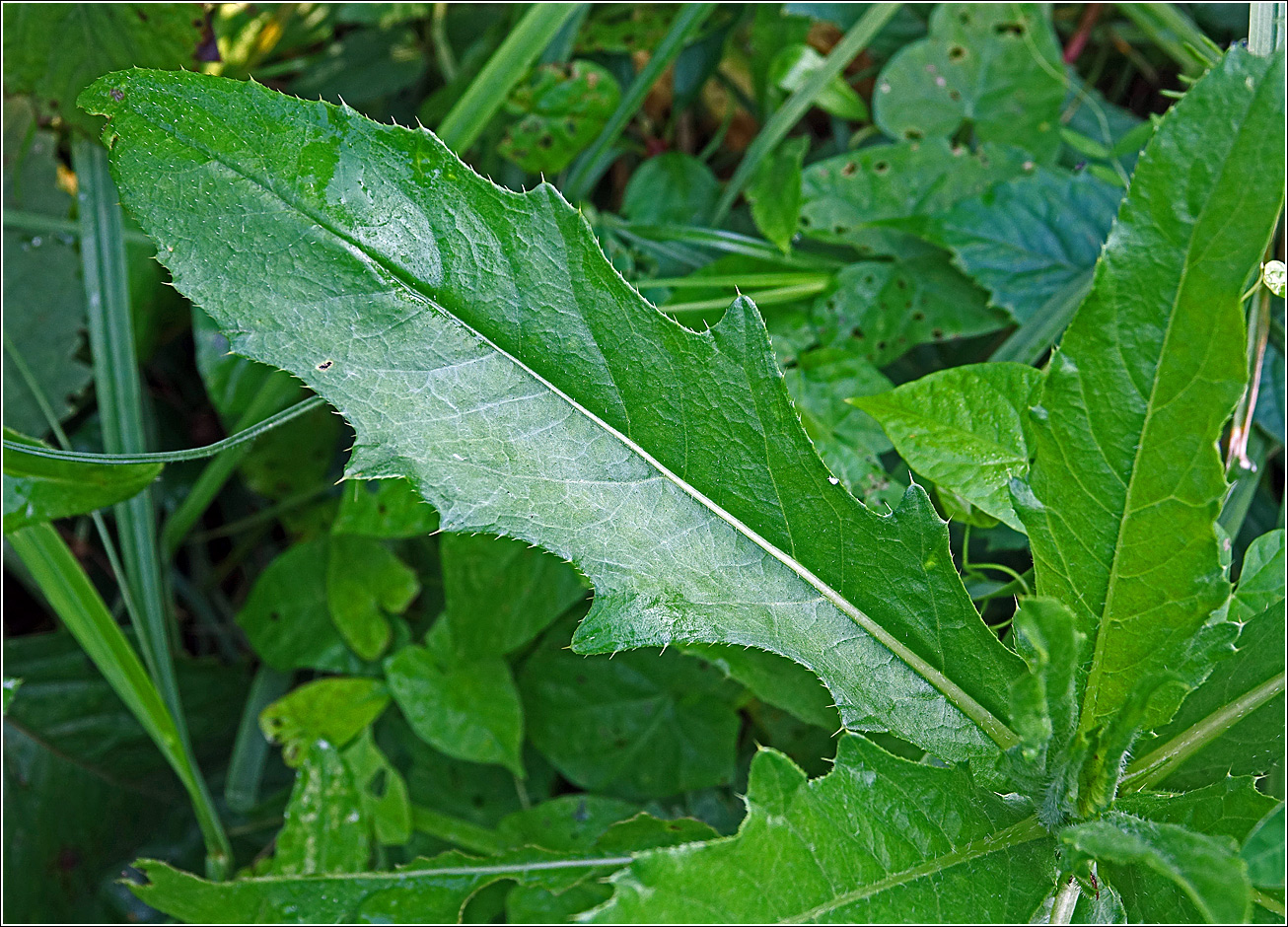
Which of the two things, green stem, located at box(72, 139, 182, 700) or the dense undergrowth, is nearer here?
the dense undergrowth

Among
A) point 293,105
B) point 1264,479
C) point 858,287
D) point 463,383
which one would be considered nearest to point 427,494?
point 463,383

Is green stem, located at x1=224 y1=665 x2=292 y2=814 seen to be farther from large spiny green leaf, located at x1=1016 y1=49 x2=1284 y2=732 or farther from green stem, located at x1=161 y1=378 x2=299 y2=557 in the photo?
large spiny green leaf, located at x1=1016 y1=49 x2=1284 y2=732

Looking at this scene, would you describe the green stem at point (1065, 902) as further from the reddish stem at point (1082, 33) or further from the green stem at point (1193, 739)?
the reddish stem at point (1082, 33)

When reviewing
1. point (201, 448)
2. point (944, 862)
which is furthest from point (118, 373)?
point (944, 862)

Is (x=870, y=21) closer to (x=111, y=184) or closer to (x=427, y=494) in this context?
(x=427, y=494)

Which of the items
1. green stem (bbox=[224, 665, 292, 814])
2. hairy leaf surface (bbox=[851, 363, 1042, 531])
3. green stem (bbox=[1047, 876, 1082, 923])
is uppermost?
hairy leaf surface (bbox=[851, 363, 1042, 531])

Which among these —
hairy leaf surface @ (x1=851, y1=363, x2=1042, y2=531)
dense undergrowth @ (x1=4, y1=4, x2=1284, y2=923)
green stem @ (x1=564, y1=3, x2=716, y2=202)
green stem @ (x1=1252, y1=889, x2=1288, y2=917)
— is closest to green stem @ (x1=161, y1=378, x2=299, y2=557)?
dense undergrowth @ (x1=4, y1=4, x2=1284, y2=923)
